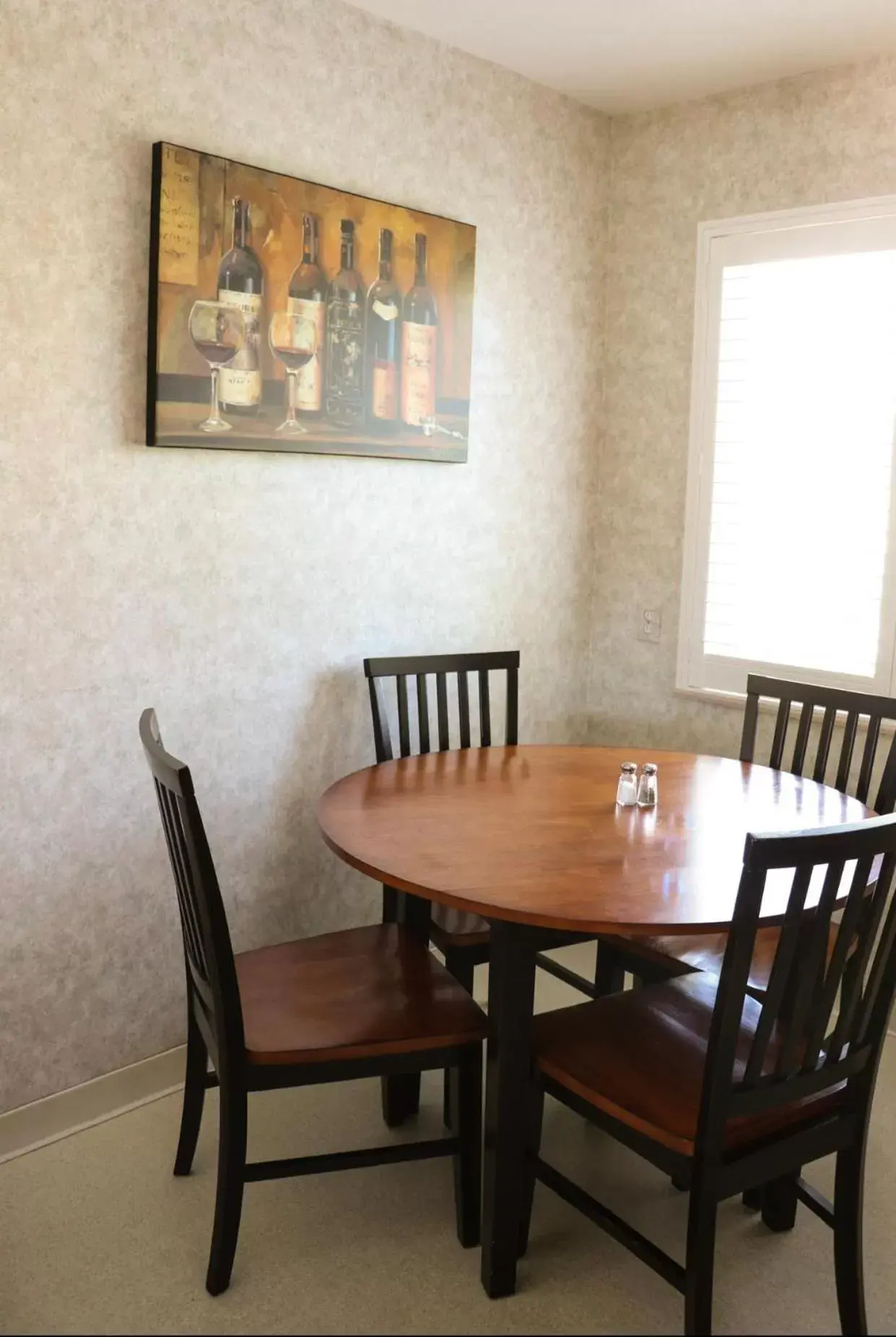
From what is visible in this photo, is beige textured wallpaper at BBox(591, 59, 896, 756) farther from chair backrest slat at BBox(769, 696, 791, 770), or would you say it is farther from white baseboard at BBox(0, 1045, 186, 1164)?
white baseboard at BBox(0, 1045, 186, 1164)

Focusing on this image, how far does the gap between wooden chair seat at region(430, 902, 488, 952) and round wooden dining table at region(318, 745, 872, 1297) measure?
0.31 m

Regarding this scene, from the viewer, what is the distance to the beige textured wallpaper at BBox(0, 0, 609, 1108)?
96.8 inches

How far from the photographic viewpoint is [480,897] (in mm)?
1968

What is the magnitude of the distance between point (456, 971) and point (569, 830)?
21.2 inches

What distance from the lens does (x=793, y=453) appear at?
341 centimetres

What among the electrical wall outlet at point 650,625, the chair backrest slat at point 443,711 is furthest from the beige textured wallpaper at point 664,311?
the chair backrest slat at point 443,711

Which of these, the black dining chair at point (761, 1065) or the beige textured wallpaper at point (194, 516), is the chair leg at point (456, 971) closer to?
the black dining chair at point (761, 1065)

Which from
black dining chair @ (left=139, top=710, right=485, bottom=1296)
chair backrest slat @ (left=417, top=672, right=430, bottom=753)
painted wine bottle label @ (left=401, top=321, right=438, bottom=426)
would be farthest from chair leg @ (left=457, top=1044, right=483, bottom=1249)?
painted wine bottle label @ (left=401, top=321, right=438, bottom=426)

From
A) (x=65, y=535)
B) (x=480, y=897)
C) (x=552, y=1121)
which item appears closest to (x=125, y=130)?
(x=65, y=535)

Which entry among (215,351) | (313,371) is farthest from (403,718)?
(215,351)

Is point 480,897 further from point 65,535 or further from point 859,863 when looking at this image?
point 65,535

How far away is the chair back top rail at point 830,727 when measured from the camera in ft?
9.34

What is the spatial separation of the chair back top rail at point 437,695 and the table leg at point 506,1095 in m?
1.00

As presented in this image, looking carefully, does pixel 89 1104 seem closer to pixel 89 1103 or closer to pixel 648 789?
pixel 89 1103
